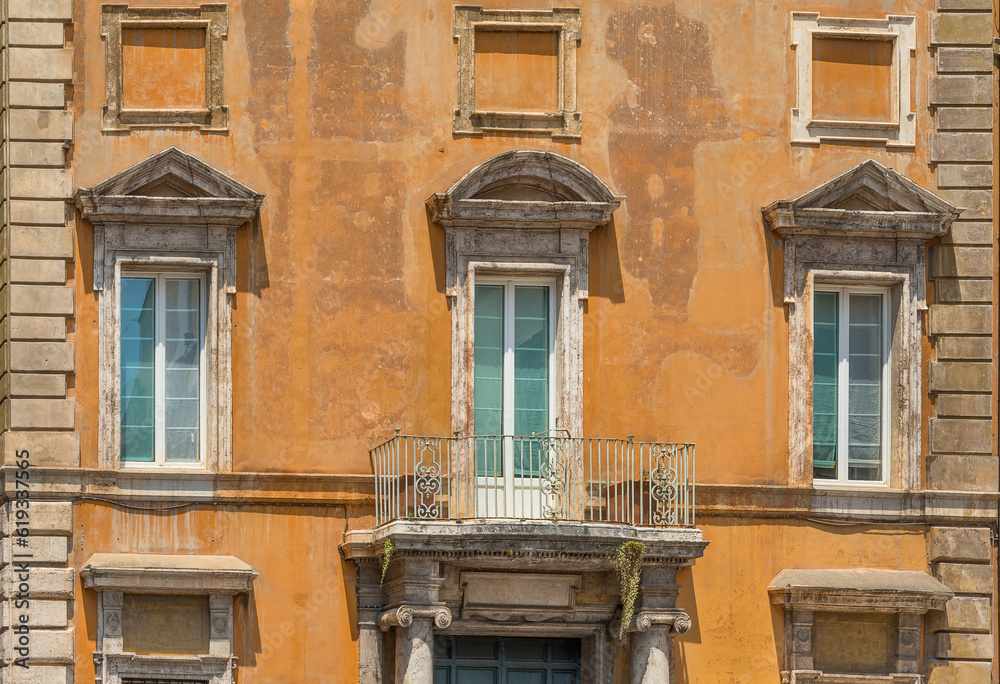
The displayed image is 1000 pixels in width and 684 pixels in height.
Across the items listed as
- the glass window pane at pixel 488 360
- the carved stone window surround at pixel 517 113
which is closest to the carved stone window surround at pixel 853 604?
the glass window pane at pixel 488 360

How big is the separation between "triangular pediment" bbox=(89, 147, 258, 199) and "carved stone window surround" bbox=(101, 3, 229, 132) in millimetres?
448

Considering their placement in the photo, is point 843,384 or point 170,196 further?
point 843,384

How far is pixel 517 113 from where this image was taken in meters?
20.1

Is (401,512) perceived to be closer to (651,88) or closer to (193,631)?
(193,631)

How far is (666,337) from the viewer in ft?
66.2

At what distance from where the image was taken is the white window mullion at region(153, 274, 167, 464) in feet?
64.3

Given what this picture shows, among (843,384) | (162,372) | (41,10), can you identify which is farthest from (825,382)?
(41,10)

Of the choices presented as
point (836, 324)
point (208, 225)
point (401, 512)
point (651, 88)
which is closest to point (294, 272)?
point (208, 225)

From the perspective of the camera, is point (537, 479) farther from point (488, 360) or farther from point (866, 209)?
point (866, 209)

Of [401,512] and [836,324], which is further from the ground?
[836,324]

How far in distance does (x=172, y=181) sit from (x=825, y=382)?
657cm

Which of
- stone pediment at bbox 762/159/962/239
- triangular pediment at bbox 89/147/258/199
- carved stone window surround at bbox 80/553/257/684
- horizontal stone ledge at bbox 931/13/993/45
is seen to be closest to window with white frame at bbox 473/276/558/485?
stone pediment at bbox 762/159/962/239

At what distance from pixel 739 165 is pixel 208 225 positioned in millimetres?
5161

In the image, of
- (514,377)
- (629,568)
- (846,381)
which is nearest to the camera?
(629,568)
